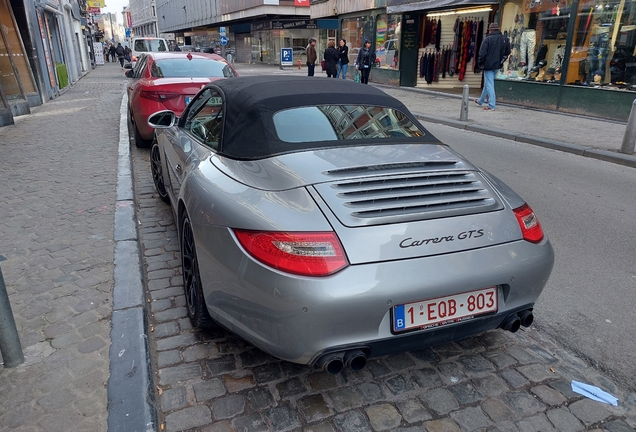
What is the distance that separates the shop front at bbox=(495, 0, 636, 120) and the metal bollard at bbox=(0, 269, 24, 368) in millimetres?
12398

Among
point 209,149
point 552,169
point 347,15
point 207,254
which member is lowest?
point 552,169

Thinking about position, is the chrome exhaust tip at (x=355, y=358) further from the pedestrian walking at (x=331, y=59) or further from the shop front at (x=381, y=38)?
the shop front at (x=381, y=38)

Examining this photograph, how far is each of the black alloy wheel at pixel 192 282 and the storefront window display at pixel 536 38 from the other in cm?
1238

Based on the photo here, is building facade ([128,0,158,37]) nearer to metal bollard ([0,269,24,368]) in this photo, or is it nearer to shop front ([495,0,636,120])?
shop front ([495,0,636,120])

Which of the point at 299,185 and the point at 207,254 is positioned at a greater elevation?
the point at 299,185

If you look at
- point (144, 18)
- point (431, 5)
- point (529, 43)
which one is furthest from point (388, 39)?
point (144, 18)

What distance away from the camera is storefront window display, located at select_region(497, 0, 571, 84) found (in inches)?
499

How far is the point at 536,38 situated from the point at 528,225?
1279 centimetres

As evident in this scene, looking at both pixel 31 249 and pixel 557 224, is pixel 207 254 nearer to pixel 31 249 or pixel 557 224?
pixel 31 249

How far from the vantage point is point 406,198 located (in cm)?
254

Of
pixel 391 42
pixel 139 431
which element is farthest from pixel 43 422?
pixel 391 42

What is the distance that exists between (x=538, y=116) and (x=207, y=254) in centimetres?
1166

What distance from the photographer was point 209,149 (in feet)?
11.3

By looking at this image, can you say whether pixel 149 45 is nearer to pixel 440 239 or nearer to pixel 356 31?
pixel 356 31
